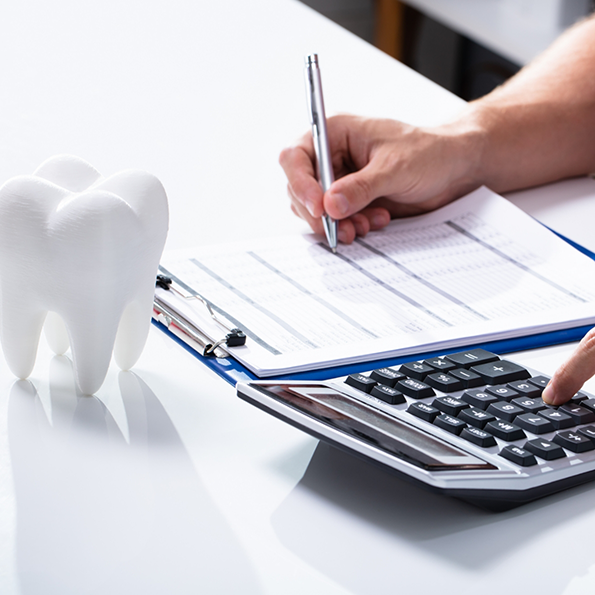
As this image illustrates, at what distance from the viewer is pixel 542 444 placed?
410mm

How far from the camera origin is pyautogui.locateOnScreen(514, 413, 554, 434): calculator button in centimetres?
43

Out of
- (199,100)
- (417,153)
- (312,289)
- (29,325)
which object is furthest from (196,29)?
(29,325)

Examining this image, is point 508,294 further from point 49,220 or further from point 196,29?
point 196,29

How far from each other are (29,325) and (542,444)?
28 centimetres

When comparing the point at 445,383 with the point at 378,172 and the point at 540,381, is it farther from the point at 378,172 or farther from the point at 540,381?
the point at 378,172

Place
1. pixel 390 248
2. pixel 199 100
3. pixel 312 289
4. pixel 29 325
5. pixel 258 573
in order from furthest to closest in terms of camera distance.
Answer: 1. pixel 199 100
2. pixel 390 248
3. pixel 312 289
4. pixel 29 325
5. pixel 258 573

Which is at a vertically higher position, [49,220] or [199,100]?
[49,220]

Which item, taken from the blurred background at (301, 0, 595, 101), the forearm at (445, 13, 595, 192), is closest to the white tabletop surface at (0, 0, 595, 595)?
the forearm at (445, 13, 595, 192)

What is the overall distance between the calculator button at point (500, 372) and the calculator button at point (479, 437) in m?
0.06

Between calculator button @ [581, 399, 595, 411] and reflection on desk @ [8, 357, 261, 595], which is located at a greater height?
calculator button @ [581, 399, 595, 411]

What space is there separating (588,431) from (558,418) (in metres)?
0.02

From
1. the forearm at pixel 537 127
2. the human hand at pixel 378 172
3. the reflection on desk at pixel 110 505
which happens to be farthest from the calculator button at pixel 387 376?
the forearm at pixel 537 127

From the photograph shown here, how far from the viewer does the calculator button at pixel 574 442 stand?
415 mm

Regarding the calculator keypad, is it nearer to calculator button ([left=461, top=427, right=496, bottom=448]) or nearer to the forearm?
calculator button ([left=461, top=427, right=496, bottom=448])
